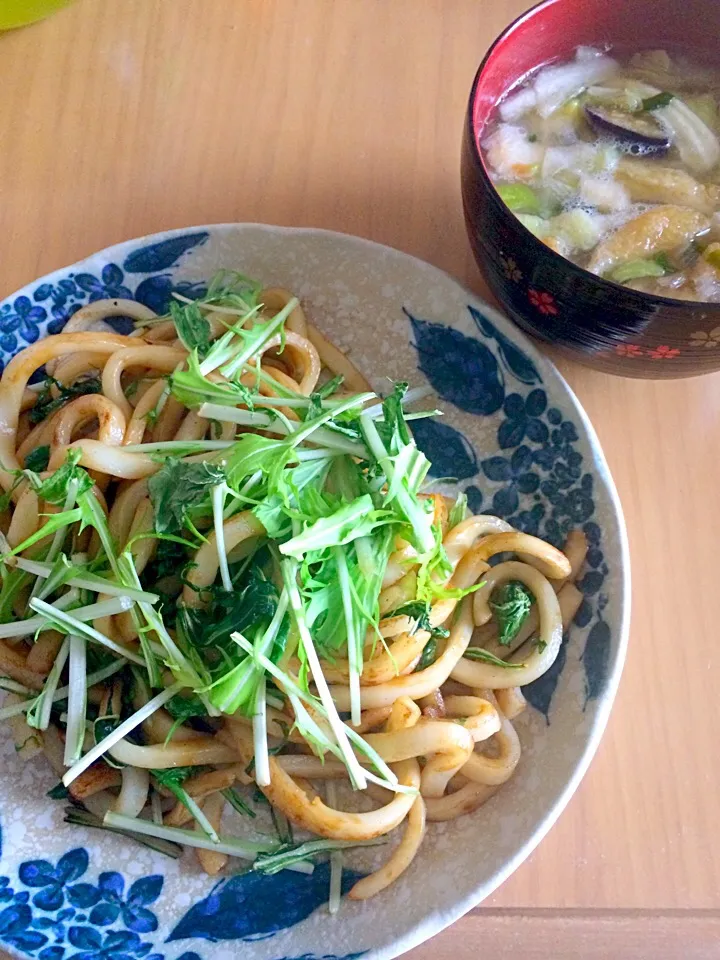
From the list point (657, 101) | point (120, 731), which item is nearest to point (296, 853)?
point (120, 731)

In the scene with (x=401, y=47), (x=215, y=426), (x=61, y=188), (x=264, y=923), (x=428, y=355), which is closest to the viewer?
(x=264, y=923)

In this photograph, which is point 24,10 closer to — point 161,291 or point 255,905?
point 161,291

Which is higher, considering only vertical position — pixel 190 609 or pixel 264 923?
pixel 190 609

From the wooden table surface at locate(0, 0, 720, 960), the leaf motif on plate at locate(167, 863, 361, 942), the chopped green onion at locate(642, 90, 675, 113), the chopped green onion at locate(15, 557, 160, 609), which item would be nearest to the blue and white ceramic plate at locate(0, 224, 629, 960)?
the leaf motif on plate at locate(167, 863, 361, 942)

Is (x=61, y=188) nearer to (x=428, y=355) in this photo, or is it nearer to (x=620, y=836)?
(x=428, y=355)

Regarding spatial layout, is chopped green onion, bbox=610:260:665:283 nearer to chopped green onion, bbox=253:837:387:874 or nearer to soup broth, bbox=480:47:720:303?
soup broth, bbox=480:47:720:303

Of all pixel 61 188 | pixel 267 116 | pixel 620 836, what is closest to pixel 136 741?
pixel 620 836
